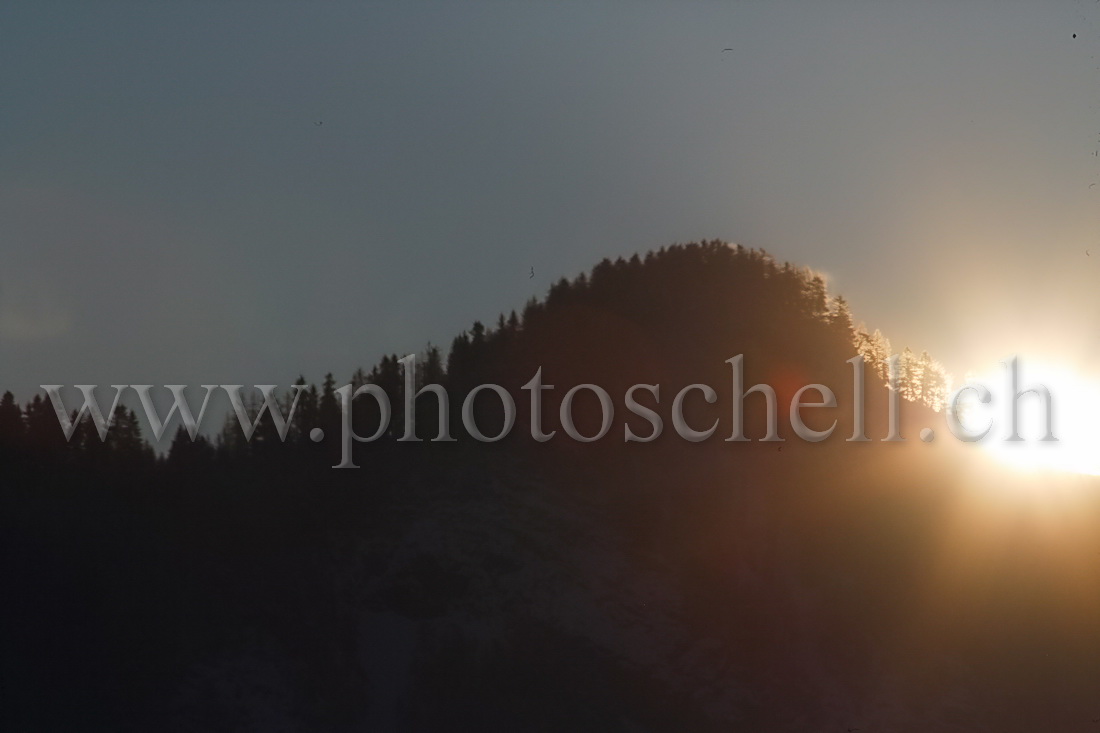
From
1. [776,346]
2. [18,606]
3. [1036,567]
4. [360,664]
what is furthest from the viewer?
[776,346]

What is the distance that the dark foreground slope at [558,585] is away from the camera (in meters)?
48.2

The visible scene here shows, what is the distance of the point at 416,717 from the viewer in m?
48.2

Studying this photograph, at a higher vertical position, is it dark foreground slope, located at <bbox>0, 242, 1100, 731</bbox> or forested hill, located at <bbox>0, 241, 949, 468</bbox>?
forested hill, located at <bbox>0, 241, 949, 468</bbox>

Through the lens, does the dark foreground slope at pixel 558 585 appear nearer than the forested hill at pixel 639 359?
Yes

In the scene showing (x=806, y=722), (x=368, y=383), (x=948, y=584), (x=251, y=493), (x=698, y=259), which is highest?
(x=698, y=259)

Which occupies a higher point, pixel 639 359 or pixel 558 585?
pixel 639 359

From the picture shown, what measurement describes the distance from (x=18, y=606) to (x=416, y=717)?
52.2 ft

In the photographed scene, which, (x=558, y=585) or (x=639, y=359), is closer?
(x=558, y=585)

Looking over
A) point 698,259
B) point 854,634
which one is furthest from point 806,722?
point 698,259

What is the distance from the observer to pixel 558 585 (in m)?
56.6

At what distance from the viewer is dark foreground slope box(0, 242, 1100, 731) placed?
1900 inches

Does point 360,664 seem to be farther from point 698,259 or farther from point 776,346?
point 698,259

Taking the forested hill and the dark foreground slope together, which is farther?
the forested hill

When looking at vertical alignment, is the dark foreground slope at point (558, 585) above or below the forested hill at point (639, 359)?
below
